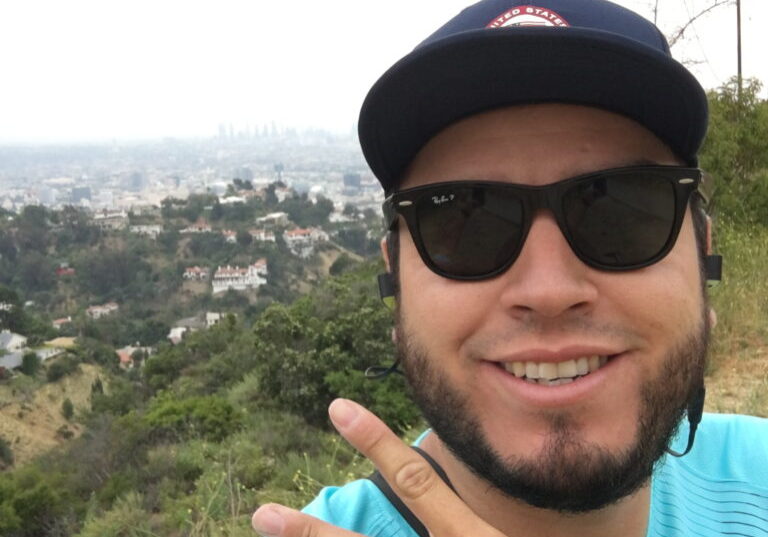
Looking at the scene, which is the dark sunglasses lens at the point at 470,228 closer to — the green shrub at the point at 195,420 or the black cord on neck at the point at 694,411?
the black cord on neck at the point at 694,411

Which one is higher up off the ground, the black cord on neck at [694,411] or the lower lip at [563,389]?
the lower lip at [563,389]

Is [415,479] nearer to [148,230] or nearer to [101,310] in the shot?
[101,310]

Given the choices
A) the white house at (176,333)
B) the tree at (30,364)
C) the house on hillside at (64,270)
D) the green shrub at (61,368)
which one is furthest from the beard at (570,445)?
the house on hillside at (64,270)

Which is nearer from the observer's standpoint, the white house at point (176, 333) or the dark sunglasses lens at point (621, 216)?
the dark sunglasses lens at point (621, 216)

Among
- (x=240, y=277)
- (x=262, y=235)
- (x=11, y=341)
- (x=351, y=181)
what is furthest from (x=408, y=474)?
(x=351, y=181)

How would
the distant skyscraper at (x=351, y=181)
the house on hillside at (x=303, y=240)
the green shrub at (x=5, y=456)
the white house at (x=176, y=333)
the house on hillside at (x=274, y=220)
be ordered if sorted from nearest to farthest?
1. the green shrub at (x=5, y=456)
2. the white house at (x=176, y=333)
3. the house on hillside at (x=303, y=240)
4. the house on hillside at (x=274, y=220)
5. the distant skyscraper at (x=351, y=181)

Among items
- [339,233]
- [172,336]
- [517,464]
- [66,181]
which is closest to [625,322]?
[517,464]

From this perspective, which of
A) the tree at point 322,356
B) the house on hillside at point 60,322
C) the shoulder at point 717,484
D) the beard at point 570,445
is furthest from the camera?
the house on hillside at point 60,322

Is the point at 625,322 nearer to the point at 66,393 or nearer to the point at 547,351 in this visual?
the point at 547,351
